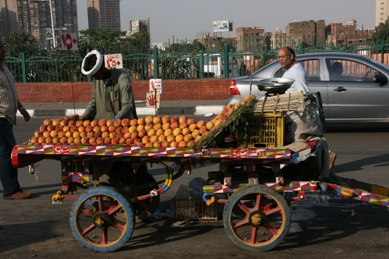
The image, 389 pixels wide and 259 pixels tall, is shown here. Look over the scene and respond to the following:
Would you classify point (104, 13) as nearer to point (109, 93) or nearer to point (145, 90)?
point (145, 90)

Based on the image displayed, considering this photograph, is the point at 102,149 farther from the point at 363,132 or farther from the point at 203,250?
the point at 363,132

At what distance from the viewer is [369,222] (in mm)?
5312

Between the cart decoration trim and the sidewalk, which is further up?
the cart decoration trim

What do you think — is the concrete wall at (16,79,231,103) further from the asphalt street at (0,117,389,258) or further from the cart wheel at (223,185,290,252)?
the cart wheel at (223,185,290,252)

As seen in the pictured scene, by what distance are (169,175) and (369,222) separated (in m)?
2.11

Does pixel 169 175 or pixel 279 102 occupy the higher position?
pixel 279 102

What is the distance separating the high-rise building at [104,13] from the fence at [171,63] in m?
133

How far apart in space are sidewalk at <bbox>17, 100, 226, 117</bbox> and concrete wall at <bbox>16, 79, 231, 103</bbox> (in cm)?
36

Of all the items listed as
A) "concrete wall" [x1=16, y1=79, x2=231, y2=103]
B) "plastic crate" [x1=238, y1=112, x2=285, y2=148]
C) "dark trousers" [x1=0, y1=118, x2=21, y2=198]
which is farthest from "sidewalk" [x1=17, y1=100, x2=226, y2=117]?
"plastic crate" [x1=238, y1=112, x2=285, y2=148]

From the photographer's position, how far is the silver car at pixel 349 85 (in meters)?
10.4

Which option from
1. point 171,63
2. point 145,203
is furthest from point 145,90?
point 145,203

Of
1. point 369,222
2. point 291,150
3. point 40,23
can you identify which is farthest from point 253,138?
point 40,23

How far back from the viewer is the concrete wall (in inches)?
720

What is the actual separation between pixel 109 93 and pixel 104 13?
530 feet
